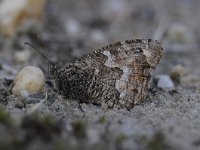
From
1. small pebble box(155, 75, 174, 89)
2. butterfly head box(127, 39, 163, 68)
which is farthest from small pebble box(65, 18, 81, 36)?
butterfly head box(127, 39, 163, 68)

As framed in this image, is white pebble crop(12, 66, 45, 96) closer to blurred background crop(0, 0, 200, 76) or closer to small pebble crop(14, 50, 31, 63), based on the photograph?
blurred background crop(0, 0, 200, 76)

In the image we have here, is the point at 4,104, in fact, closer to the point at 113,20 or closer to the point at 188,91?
the point at 188,91

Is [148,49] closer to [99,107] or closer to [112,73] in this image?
[112,73]

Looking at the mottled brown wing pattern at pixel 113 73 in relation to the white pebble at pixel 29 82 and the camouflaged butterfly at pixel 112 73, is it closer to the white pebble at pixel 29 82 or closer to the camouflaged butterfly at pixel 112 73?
the camouflaged butterfly at pixel 112 73

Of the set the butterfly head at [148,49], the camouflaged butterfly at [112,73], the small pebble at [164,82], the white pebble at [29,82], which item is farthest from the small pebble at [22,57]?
the butterfly head at [148,49]

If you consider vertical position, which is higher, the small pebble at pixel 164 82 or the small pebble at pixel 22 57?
the small pebble at pixel 22 57
